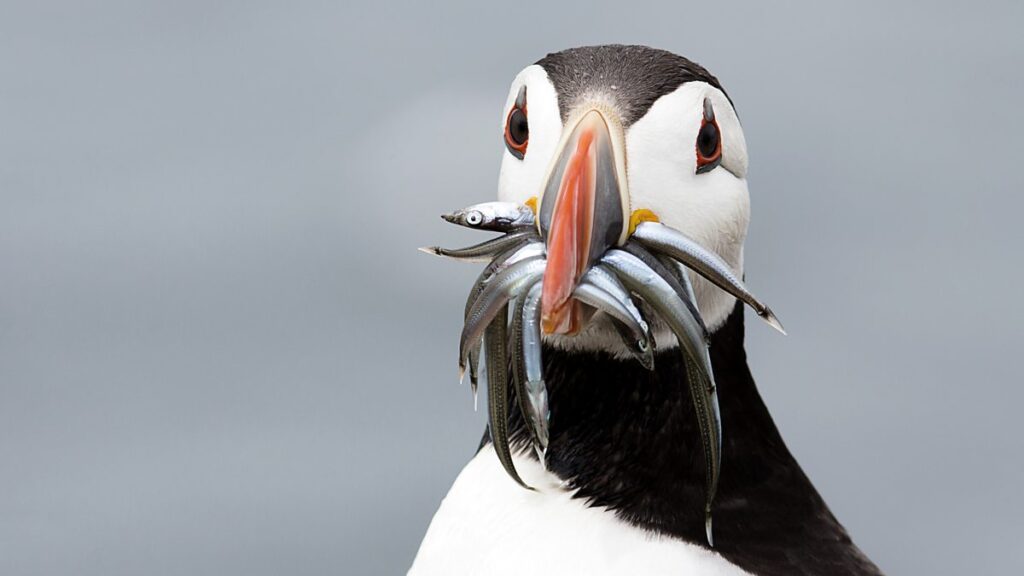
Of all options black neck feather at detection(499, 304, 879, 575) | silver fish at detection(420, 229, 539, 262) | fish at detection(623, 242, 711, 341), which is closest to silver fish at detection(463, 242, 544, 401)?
silver fish at detection(420, 229, 539, 262)

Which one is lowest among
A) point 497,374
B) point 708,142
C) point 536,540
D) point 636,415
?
point 536,540

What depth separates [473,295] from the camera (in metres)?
3.75

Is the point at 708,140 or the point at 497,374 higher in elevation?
the point at 708,140

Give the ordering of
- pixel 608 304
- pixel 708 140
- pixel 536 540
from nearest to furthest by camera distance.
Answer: pixel 608 304 → pixel 708 140 → pixel 536 540

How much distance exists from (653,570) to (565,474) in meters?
0.39

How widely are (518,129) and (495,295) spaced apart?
1.74 feet

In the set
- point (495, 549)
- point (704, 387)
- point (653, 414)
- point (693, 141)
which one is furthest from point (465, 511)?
point (693, 141)


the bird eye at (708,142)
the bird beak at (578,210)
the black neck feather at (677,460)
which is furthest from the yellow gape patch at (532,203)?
the black neck feather at (677,460)

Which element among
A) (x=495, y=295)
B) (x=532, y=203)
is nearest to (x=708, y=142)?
(x=532, y=203)

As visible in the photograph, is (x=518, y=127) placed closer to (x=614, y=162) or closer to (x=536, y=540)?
(x=614, y=162)

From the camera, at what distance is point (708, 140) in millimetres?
3904

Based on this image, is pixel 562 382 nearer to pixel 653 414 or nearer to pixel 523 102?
pixel 653 414

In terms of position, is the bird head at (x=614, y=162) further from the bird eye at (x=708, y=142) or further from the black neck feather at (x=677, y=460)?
the black neck feather at (x=677, y=460)

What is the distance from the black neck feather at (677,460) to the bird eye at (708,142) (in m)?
0.52
